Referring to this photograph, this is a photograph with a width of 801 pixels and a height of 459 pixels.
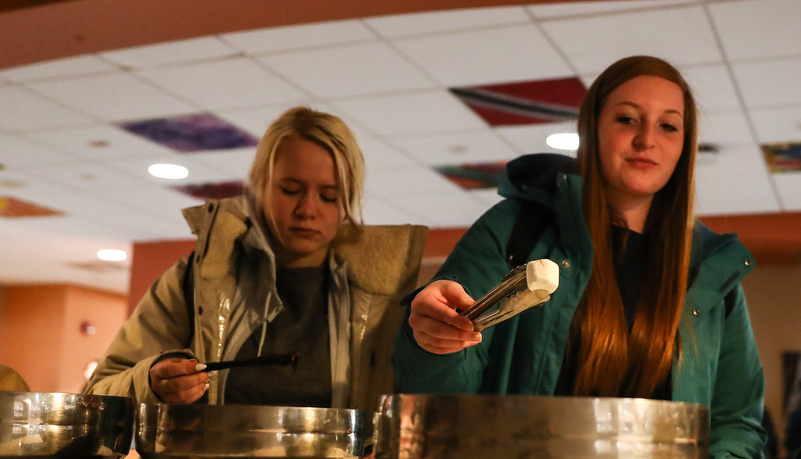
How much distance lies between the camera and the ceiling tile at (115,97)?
13.1ft

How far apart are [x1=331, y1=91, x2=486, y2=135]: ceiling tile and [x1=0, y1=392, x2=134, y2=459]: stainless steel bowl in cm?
335

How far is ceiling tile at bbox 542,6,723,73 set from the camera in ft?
10.1

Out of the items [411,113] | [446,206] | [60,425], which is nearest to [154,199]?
[446,206]

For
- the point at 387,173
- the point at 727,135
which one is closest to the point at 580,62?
the point at 727,135

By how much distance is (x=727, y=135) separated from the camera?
4520 mm

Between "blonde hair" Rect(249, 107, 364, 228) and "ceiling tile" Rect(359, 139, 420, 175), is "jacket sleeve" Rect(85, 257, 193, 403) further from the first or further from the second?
"ceiling tile" Rect(359, 139, 420, 175)

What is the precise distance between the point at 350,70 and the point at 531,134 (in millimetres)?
1295

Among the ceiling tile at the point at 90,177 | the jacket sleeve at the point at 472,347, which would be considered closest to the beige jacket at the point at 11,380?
the jacket sleeve at the point at 472,347

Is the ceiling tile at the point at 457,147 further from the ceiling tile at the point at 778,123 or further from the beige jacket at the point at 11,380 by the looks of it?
the beige jacket at the point at 11,380

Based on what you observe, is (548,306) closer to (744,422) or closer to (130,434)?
(744,422)

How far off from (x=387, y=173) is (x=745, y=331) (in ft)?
14.6

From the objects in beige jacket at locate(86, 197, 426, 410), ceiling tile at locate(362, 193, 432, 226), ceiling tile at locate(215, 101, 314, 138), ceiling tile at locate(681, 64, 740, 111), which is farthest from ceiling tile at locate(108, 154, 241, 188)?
beige jacket at locate(86, 197, 426, 410)

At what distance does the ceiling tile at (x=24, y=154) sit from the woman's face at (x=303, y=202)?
13.4ft

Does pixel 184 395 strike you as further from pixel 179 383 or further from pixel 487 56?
pixel 487 56
